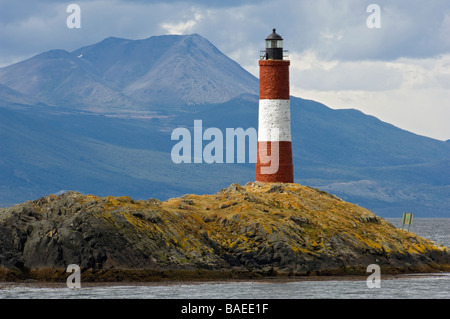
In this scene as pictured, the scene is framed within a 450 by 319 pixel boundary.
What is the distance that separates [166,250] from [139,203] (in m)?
4.52

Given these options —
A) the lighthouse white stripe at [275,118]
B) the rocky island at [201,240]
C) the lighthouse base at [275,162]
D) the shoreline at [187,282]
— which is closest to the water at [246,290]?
the shoreline at [187,282]

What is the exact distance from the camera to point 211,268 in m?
48.4

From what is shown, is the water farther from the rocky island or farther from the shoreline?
the rocky island

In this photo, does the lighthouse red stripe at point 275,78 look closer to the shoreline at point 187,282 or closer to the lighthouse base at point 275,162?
the lighthouse base at point 275,162

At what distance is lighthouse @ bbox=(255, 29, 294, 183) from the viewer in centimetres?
5850

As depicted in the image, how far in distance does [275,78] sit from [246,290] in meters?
17.3

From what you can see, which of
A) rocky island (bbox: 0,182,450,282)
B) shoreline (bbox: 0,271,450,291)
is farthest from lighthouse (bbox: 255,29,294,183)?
shoreline (bbox: 0,271,450,291)

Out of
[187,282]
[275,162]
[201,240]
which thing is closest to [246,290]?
[187,282]

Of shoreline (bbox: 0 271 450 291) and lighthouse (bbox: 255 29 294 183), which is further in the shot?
lighthouse (bbox: 255 29 294 183)

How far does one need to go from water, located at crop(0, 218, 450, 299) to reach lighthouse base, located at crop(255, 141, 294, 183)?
1203cm
